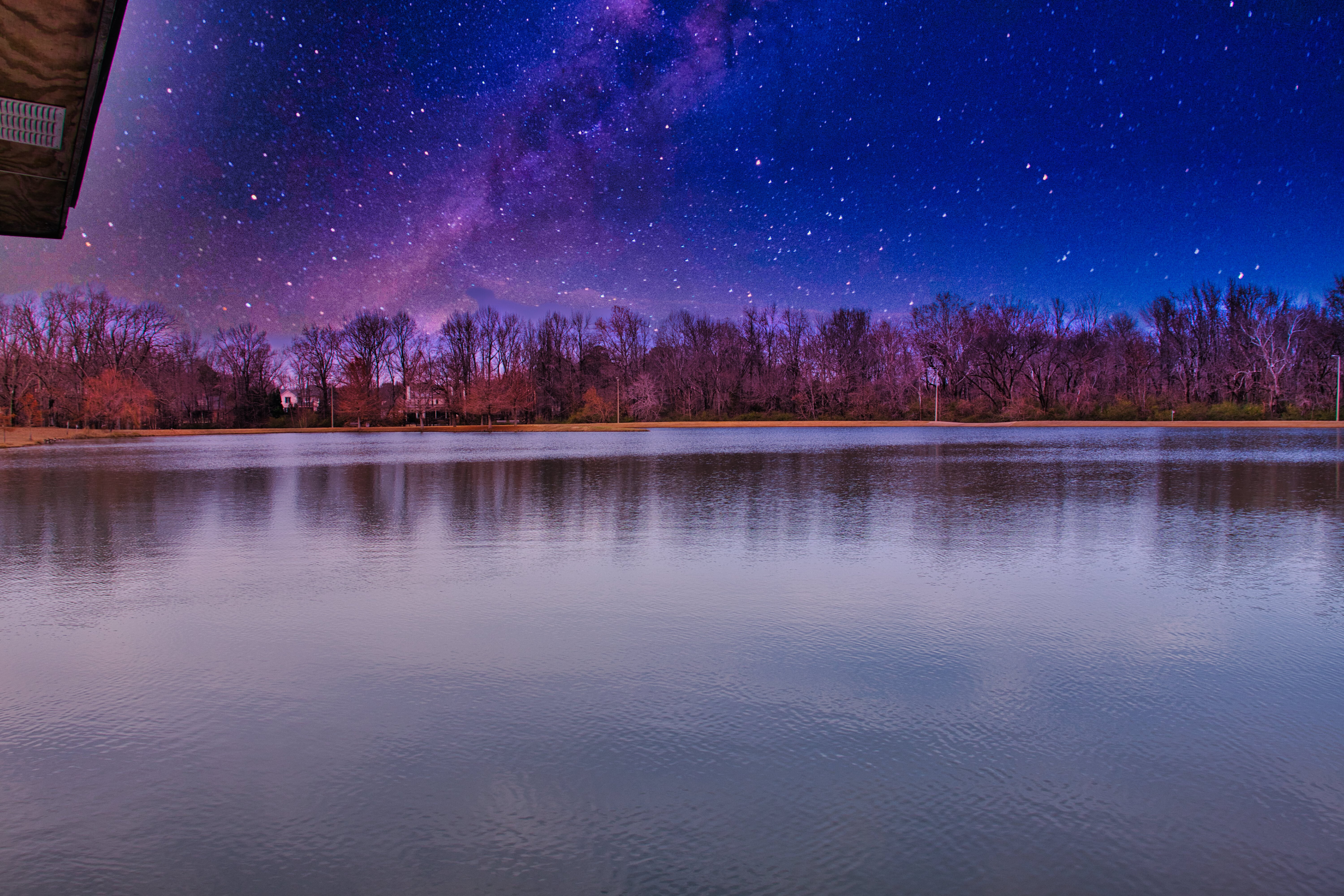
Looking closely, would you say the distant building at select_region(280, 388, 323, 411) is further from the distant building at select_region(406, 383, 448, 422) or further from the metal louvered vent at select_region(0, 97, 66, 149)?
the metal louvered vent at select_region(0, 97, 66, 149)

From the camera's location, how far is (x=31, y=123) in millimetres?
5910

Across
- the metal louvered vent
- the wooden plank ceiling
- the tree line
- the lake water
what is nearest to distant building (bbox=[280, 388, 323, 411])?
the tree line

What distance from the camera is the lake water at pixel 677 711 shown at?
10.7 feet

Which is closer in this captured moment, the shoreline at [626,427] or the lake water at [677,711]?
the lake water at [677,711]

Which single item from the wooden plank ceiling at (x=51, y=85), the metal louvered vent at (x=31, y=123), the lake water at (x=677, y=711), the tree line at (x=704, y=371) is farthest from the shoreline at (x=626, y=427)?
the metal louvered vent at (x=31, y=123)

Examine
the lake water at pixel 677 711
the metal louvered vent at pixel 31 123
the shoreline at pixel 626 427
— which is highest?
the metal louvered vent at pixel 31 123

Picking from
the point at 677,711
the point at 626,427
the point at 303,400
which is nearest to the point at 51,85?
the point at 677,711

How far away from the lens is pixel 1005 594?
7664mm

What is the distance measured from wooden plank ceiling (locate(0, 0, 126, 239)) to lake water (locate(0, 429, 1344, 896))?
3.77 meters

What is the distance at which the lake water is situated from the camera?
327 centimetres

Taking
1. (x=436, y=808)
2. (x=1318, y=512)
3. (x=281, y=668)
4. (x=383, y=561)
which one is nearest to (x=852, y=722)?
(x=436, y=808)

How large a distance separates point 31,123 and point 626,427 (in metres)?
72.6

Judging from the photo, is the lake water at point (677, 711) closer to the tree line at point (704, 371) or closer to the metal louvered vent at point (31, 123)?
the metal louvered vent at point (31, 123)

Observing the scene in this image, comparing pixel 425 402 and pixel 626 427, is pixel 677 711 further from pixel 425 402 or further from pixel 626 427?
pixel 425 402
